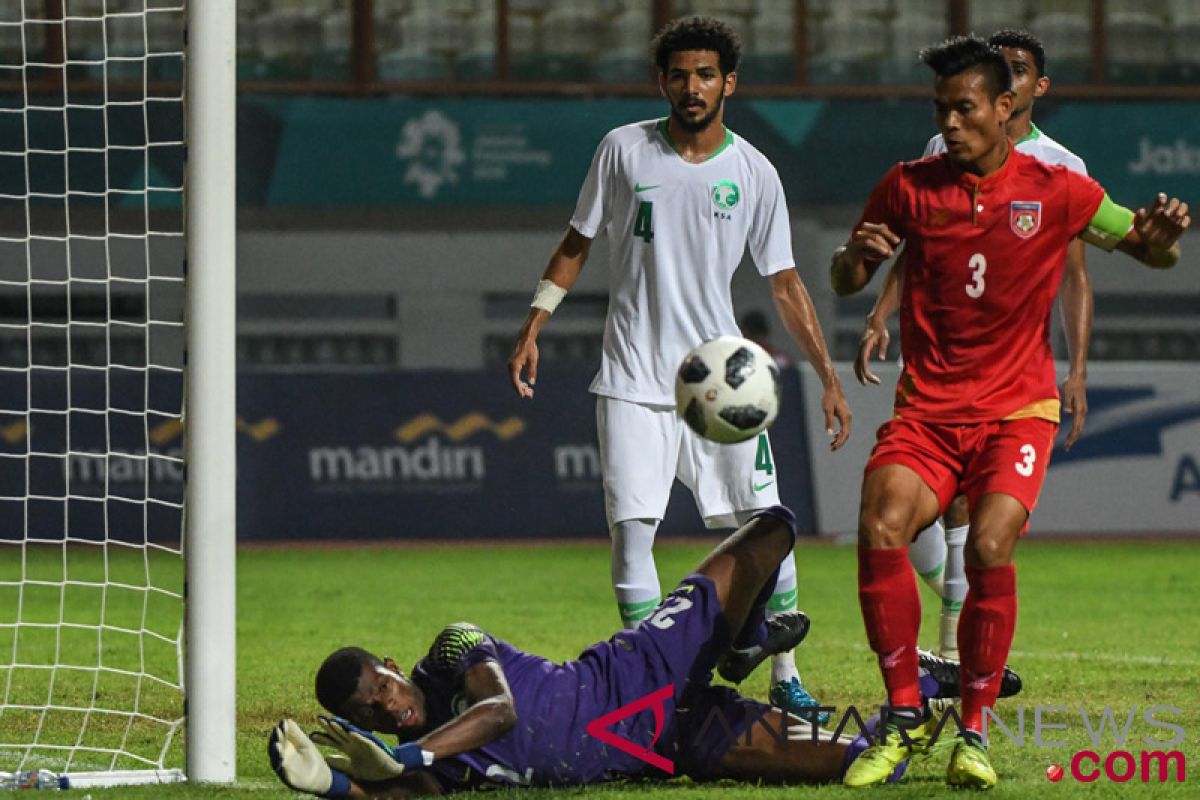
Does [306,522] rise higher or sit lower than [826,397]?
lower

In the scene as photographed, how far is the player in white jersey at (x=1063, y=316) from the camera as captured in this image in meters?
6.19

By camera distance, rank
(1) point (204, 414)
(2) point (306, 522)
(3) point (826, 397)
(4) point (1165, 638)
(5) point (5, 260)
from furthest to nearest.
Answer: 1. (5) point (5, 260)
2. (2) point (306, 522)
3. (4) point (1165, 638)
4. (3) point (826, 397)
5. (1) point (204, 414)

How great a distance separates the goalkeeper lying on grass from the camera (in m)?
5.00

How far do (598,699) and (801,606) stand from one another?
222 inches

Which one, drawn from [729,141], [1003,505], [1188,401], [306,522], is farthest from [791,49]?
[1003,505]

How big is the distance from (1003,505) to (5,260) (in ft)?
53.6

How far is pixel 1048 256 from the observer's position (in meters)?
5.49

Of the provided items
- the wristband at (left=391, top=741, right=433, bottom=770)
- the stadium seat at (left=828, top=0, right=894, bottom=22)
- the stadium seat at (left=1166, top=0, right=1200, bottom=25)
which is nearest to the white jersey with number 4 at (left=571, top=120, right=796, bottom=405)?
the wristband at (left=391, top=741, right=433, bottom=770)

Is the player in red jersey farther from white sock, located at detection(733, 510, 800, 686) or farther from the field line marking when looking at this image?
the field line marking

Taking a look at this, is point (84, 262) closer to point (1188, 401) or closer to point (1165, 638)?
point (1188, 401)

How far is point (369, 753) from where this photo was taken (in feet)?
15.1

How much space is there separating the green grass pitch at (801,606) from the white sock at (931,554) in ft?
1.62

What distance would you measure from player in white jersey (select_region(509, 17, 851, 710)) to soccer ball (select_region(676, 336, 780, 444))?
0.77 m

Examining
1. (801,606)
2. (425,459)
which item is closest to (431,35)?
(425,459)
